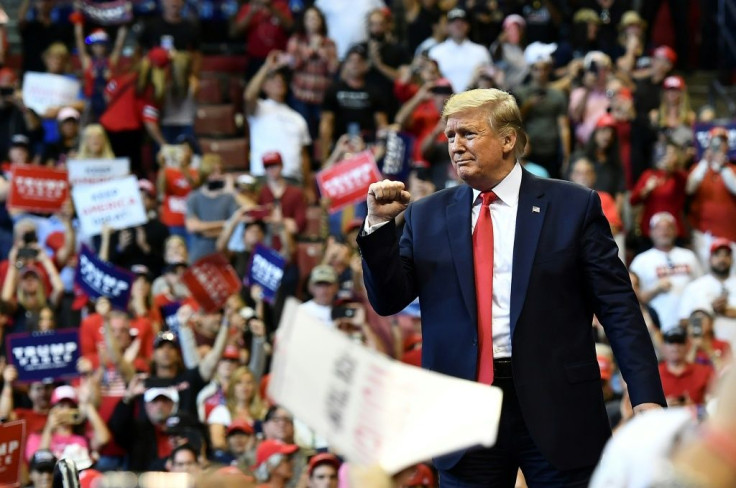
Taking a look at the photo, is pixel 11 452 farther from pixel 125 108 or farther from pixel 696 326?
pixel 125 108

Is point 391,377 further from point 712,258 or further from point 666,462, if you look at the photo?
point 712,258

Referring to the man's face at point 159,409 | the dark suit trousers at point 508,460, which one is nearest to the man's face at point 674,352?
the man's face at point 159,409

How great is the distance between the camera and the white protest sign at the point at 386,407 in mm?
2703

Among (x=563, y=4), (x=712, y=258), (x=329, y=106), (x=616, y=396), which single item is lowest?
A: (x=616, y=396)

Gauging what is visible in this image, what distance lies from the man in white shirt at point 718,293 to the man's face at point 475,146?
578cm

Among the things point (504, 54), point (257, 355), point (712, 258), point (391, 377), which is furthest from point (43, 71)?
point (391, 377)

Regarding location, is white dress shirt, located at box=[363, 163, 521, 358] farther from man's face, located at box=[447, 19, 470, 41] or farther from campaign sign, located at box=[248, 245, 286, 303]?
man's face, located at box=[447, 19, 470, 41]

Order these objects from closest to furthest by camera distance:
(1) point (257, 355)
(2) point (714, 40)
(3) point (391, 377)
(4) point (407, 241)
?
1. (3) point (391, 377)
2. (4) point (407, 241)
3. (1) point (257, 355)
4. (2) point (714, 40)

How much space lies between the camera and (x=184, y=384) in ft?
31.3

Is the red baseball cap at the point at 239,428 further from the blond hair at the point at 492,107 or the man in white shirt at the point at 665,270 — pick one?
the blond hair at the point at 492,107

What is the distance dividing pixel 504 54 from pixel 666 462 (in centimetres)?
1219

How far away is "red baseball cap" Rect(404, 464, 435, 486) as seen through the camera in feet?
26.6

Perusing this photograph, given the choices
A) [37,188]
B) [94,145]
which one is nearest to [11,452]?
[37,188]

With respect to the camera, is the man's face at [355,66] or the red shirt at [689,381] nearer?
the red shirt at [689,381]
